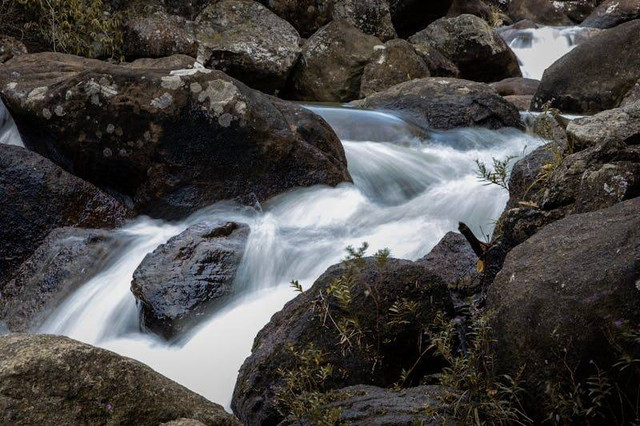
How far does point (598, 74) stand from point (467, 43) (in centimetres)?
423

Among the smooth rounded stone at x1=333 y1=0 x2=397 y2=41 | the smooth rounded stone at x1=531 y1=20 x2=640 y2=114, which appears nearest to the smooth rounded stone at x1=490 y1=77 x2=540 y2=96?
the smooth rounded stone at x1=531 y1=20 x2=640 y2=114

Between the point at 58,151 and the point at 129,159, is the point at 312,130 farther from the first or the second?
the point at 58,151

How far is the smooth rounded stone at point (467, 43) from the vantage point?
513 inches

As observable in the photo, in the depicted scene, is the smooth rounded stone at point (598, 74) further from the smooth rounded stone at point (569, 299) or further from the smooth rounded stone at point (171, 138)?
the smooth rounded stone at point (569, 299)

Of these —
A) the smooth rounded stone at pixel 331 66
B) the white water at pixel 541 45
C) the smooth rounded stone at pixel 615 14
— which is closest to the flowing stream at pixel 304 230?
the smooth rounded stone at pixel 331 66

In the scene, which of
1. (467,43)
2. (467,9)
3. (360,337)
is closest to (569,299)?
(360,337)

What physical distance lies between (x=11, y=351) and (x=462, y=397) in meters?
1.39

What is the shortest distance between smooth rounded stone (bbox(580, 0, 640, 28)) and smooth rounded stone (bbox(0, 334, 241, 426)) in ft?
56.3

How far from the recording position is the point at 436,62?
1241cm

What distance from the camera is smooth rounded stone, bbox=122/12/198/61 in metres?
10.3

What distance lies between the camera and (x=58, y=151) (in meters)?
6.07

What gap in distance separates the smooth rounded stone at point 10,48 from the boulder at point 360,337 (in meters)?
8.09

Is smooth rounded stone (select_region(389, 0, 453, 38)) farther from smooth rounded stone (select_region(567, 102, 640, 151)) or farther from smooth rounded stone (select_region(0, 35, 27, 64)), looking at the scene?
smooth rounded stone (select_region(567, 102, 640, 151))

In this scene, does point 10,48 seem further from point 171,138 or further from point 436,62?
point 436,62
